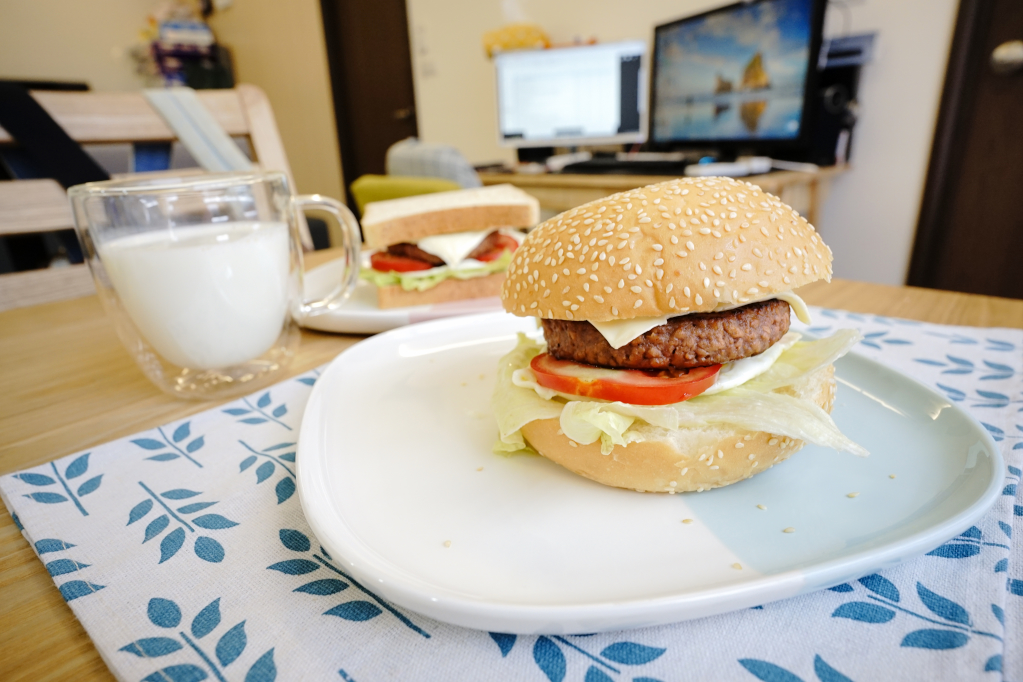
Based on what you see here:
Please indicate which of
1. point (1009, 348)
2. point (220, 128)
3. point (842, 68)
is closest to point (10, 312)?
point (220, 128)

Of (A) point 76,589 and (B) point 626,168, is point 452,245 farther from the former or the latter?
(B) point 626,168

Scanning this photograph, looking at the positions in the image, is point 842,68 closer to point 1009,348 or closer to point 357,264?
point 1009,348

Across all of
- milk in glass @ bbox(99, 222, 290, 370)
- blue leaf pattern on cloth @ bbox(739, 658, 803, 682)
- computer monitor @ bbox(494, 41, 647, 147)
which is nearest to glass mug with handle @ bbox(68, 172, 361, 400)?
milk in glass @ bbox(99, 222, 290, 370)

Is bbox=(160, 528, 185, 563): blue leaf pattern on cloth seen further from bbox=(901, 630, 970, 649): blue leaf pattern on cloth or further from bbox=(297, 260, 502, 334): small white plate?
bbox=(901, 630, 970, 649): blue leaf pattern on cloth

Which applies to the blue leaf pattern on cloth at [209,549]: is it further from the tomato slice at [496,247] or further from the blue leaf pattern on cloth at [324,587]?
the tomato slice at [496,247]

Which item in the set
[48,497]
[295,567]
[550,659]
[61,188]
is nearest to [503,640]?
[550,659]

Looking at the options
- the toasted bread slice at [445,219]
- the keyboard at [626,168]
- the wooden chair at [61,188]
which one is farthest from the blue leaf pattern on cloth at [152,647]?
the keyboard at [626,168]

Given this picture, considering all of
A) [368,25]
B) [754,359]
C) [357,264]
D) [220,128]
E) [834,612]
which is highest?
[368,25]
